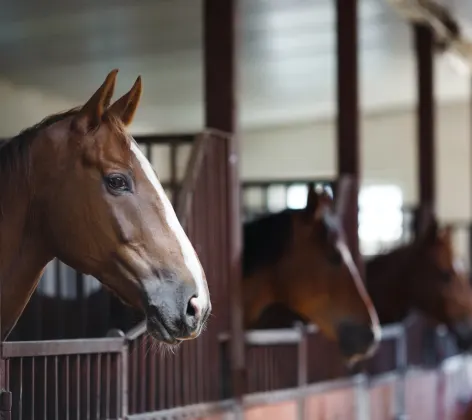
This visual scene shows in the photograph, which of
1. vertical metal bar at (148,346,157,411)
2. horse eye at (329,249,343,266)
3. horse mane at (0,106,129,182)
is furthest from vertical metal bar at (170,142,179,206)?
horse mane at (0,106,129,182)

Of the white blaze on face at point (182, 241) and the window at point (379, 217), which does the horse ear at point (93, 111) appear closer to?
the white blaze on face at point (182, 241)

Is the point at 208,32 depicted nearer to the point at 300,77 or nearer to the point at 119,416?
the point at 119,416

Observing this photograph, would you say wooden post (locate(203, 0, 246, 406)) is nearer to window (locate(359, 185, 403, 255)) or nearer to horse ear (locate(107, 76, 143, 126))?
horse ear (locate(107, 76, 143, 126))

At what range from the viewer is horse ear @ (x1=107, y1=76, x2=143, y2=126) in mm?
1994

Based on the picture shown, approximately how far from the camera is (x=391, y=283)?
498 cm

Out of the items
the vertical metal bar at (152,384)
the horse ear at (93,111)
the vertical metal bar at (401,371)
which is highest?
the horse ear at (93,111)

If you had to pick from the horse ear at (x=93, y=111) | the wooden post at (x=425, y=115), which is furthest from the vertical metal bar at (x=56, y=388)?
the wooden post at (x=425, y=115)

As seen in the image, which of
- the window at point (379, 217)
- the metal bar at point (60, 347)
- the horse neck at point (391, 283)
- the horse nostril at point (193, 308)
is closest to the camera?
the horse nostril at point (193, 308)

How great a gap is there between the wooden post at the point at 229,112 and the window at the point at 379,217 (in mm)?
4934

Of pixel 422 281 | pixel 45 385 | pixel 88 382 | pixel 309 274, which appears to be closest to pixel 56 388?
pixel 45 385

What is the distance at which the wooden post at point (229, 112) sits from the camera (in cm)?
313

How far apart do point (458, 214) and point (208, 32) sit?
6.54m

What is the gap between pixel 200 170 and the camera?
9.72 feet

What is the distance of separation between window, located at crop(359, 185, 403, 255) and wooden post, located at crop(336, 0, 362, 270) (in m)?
3.84
